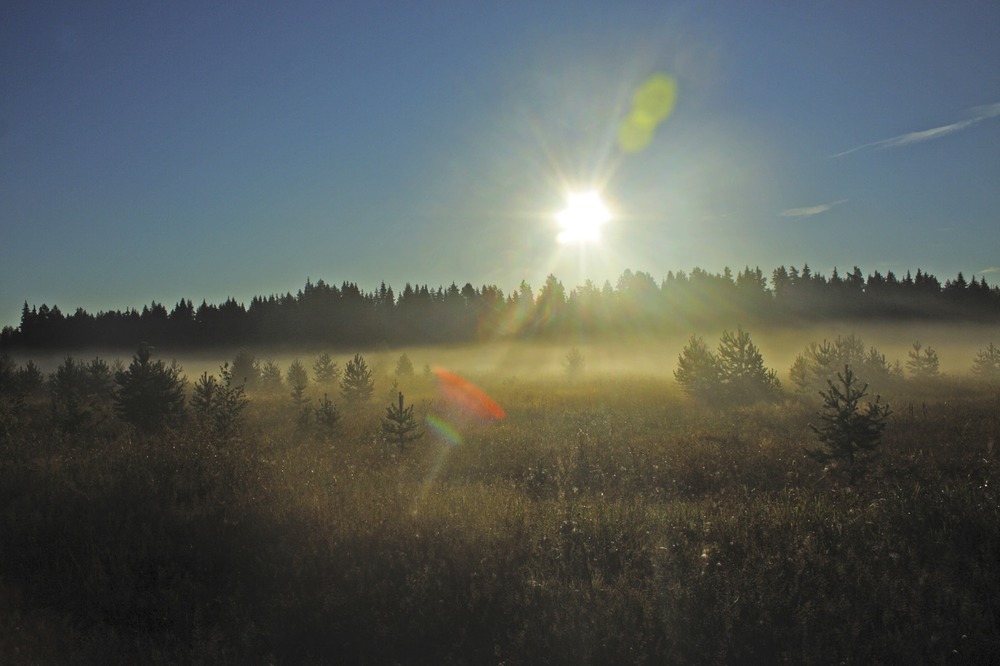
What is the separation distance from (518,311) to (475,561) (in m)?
89.3

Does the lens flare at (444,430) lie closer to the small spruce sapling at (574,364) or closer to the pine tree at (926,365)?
the small spruce sapling at (574,364)

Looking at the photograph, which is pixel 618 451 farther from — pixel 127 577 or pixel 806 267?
pixel 806 267

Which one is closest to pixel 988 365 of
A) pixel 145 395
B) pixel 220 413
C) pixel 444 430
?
pixel 444 430

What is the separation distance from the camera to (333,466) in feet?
33.5

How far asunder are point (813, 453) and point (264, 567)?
29.0 ft

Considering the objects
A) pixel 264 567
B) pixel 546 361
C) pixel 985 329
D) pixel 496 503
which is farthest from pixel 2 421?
pixel 985 329

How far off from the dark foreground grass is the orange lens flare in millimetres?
8868

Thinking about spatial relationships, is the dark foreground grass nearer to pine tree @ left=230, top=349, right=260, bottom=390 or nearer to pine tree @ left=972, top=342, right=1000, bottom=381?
pine tree @ left=230, top=349, right=260, bottom=390

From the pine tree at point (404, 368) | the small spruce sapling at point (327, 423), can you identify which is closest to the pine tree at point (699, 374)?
the small spruce sapling at point (327, 423)

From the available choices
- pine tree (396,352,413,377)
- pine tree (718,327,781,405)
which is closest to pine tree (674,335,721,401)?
pine tree (718,327,781,405)

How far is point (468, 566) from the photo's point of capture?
18.7ft

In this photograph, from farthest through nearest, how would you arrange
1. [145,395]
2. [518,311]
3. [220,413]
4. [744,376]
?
[518,311], [744,376], [145,395], [220,413]

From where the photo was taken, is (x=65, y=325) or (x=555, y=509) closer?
(x=555, y=509)

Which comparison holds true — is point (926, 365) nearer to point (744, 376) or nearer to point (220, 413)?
point (744, 376)
